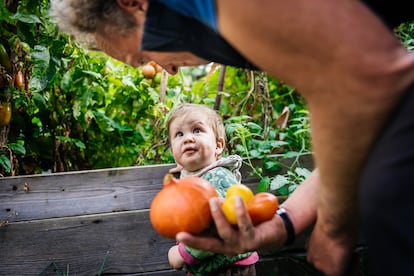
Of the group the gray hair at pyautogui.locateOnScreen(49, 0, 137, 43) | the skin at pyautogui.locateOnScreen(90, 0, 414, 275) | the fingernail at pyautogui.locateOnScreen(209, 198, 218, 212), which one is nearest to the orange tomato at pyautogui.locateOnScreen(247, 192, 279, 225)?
the fingernail at pyautogui.locateOnScreen(209, 198, 218, 212)

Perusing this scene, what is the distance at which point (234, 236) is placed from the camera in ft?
3.88

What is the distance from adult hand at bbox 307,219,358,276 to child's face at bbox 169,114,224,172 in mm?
862

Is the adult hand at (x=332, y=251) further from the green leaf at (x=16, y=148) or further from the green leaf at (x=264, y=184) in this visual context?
the green leaf at (x=16, y=148)

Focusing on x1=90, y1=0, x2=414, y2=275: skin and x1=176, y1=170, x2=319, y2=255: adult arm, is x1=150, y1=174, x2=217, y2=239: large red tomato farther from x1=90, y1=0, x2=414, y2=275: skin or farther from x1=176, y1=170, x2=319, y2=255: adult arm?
x1=90, y1=0, x2=414, y2=275: skin

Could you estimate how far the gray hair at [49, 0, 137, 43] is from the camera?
4.20ft

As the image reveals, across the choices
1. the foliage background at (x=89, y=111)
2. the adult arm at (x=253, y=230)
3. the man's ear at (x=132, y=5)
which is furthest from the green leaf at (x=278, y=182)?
the man's ear at (x=132, y=5)

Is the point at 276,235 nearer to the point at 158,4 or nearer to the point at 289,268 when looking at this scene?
the point at 158,4

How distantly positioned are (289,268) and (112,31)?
1478 millimetres

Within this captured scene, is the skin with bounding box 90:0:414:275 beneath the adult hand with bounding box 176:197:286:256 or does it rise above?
above

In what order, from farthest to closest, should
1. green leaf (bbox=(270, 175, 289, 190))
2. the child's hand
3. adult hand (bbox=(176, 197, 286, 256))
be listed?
green leaf (bbox=(270, 175, 289, 190)), the child's hand, adult hand (bbox=(176, 197, 286, 256))

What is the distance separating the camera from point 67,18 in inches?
56.5

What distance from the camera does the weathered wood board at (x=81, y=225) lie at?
208 cm

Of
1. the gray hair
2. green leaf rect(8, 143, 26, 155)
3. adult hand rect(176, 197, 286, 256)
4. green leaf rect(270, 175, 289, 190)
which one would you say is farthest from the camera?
green leaf rect(8, 143, 26, 155)

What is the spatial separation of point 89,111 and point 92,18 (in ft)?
3.89
